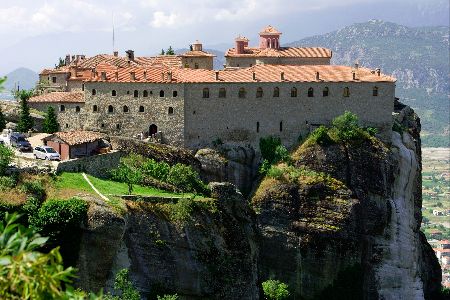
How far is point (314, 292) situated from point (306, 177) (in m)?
11.0

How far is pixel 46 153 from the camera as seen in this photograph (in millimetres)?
60688

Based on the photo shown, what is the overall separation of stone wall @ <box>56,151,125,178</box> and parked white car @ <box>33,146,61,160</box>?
6.38ft

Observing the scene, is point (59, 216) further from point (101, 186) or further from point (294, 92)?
point (294, 92)

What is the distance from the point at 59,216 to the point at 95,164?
12714 millimetres

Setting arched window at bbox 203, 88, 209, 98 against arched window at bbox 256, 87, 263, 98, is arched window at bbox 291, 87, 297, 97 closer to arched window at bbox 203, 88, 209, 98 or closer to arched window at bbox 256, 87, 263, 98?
arched window at bbox 256, 87, 263, 98

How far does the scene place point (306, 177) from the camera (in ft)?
242

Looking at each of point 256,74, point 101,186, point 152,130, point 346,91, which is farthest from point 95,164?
point 346,91

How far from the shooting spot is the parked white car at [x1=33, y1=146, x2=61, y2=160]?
6059 cm

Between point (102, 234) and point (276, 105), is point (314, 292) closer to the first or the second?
point (276, 105)

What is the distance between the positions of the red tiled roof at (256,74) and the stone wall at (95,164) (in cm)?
997

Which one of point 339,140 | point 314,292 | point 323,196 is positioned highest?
point 339,140

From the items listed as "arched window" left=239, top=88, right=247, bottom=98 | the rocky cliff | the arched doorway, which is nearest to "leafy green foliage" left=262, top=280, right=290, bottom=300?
the rocky cliff

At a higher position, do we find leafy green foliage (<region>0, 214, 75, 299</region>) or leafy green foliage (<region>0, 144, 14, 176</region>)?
leafy green foliage (<region>0, 214, 75, 299</region>)

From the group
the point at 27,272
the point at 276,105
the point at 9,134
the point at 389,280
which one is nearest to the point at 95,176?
the point at 9,134
